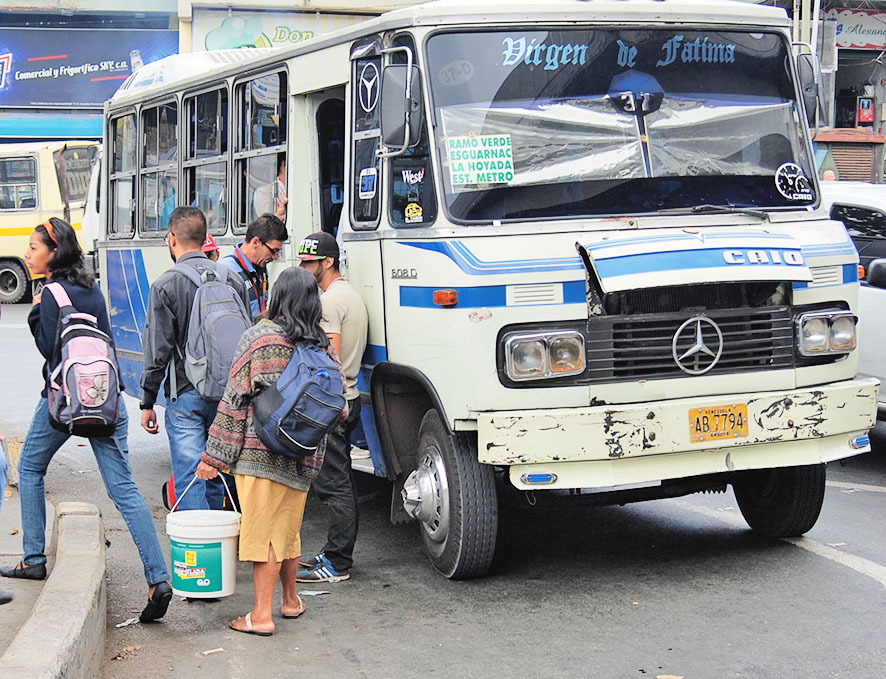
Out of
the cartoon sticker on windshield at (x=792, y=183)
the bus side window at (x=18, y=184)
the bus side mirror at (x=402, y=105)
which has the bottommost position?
the cartoon sticker on windshield at (x=792, y=183)

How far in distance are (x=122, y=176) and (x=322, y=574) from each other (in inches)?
212

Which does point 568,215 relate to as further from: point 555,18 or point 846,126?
point 846,126

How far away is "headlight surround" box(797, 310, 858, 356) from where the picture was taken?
634 cm

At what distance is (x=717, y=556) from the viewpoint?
685 centimetres

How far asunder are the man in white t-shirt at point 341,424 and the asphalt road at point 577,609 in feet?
0.68

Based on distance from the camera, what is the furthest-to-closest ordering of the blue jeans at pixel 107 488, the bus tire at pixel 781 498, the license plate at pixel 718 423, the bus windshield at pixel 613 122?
the bus tire at pixel 781 498 < the bus windshield at pixel 613 122 < the license plate at pixel 718 423 < the blue jeans at pixel 107 488

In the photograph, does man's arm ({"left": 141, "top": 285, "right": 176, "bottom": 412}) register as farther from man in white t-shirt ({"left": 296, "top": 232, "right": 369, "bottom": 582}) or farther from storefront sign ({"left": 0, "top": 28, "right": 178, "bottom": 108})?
storefront sign ({"left": 0, "top": 28, "right": 178, "bottom": 108})

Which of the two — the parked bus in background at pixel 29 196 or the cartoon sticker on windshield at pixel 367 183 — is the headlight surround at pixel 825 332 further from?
the parked bus in background at pixel 29 196

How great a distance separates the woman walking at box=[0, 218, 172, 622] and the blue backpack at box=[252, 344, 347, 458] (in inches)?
31.6

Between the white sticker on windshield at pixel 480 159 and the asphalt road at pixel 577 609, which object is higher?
the white sticker on windshield at pixel 480 159

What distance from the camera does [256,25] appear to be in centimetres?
3186

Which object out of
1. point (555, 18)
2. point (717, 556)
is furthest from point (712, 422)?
point (555, 18)

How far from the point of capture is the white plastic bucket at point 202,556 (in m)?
5.54

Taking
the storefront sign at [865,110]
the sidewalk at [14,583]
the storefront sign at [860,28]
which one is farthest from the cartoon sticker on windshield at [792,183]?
the storefront sign at [865,110]
